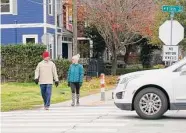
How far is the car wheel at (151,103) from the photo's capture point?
1251 centimetres

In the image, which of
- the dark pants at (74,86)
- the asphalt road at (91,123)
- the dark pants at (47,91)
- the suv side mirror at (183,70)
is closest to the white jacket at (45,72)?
the dark pants at (47,91)

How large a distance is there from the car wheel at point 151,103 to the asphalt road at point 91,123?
0.21 meters

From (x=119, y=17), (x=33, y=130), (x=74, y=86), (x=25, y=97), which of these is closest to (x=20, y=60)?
(x=119, y=17)

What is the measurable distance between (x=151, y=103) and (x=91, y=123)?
1.56 m

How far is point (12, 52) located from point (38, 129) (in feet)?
66.4

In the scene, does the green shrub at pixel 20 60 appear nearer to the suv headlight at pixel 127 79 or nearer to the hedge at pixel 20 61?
the hedge at pixel 20 61

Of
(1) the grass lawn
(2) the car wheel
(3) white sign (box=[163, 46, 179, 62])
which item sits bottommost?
(1) the grass lawn

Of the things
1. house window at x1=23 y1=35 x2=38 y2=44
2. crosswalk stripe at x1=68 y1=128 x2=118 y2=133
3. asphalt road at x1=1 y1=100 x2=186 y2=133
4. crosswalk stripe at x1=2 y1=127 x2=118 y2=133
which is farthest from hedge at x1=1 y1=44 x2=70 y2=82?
crosswalk stripe at x1=68 y1=128 x2=118 y2=133

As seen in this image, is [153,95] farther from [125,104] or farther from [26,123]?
[26,123]

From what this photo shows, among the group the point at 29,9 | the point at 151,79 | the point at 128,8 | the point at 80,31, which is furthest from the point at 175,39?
the point at 80,31

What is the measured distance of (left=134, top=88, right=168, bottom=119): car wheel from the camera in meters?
12.5

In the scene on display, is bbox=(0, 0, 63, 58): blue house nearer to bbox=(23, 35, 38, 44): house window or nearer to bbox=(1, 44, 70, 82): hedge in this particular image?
bbox=(23, 35, 38, 44): house window

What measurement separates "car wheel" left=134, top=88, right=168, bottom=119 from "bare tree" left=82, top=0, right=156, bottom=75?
2304cm

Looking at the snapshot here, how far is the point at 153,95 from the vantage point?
1257 cm
